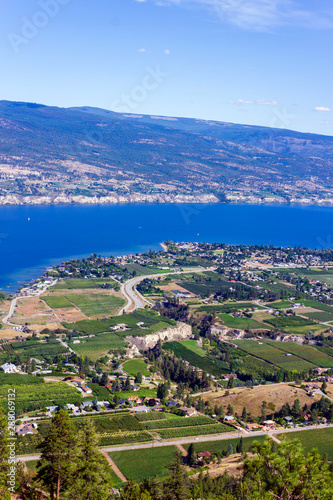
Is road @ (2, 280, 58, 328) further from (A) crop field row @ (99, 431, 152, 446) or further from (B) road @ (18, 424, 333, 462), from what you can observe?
(B) road @ (18, 424, 333, 462)

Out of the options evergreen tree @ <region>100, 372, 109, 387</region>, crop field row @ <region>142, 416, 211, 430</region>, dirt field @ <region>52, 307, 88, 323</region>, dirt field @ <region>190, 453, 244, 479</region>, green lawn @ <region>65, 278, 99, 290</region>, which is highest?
A: dirt field @ <region>190, 453, 244, 479</region>

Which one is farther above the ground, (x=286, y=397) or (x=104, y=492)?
(x=104, y=492)

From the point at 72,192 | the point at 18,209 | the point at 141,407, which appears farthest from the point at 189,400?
the point at 72,192

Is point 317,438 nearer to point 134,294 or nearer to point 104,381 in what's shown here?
point 104,381

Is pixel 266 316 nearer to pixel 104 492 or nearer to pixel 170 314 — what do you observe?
pixel 170 314

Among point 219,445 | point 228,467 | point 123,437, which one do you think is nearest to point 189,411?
point 219,445

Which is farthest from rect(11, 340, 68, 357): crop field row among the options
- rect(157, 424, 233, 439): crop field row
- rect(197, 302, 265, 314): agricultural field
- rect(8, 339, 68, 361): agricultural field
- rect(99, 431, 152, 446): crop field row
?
rect(197, 302, 265, 314): agricultural field

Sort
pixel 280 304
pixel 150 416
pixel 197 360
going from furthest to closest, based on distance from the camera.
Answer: pixel 280 304
pixel 197 360
pixel 150 416
